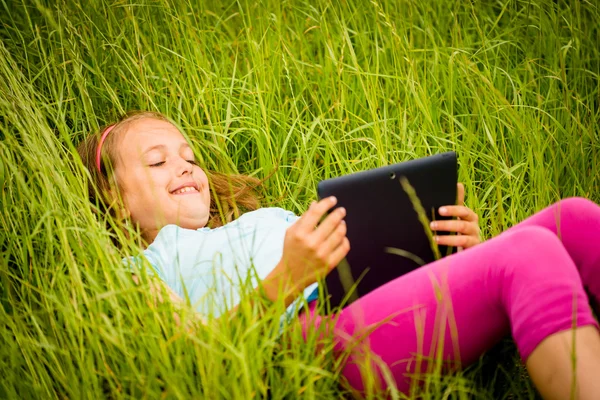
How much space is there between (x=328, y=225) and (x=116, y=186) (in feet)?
2.70

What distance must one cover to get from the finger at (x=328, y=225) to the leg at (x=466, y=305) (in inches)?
7.1

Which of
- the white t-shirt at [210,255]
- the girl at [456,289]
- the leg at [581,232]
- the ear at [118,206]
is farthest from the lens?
the ear at [118,206]

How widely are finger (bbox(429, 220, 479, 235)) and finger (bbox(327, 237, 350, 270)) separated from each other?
0.24 meters

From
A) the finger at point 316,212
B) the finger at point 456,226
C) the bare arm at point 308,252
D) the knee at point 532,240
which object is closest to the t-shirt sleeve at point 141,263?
the bare arm at point 308,252

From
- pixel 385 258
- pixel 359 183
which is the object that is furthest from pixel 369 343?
pixel 359 183

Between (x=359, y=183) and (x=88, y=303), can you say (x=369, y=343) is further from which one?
(x=88, y=303)

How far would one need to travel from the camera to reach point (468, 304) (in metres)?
1.45

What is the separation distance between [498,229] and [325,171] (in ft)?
2.00

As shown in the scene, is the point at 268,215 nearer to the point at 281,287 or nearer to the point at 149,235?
the point at 149,235

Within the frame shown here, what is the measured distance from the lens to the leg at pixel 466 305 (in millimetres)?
1348

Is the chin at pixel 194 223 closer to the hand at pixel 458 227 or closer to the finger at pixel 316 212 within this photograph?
the finger at pixel 316 212

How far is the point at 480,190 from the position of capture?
2.48m

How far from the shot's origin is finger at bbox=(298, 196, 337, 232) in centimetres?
148

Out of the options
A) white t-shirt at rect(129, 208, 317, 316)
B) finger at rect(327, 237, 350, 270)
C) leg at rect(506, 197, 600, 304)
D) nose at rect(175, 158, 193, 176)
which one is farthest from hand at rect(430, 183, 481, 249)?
nose at rect(175, 158, 193, 176)
